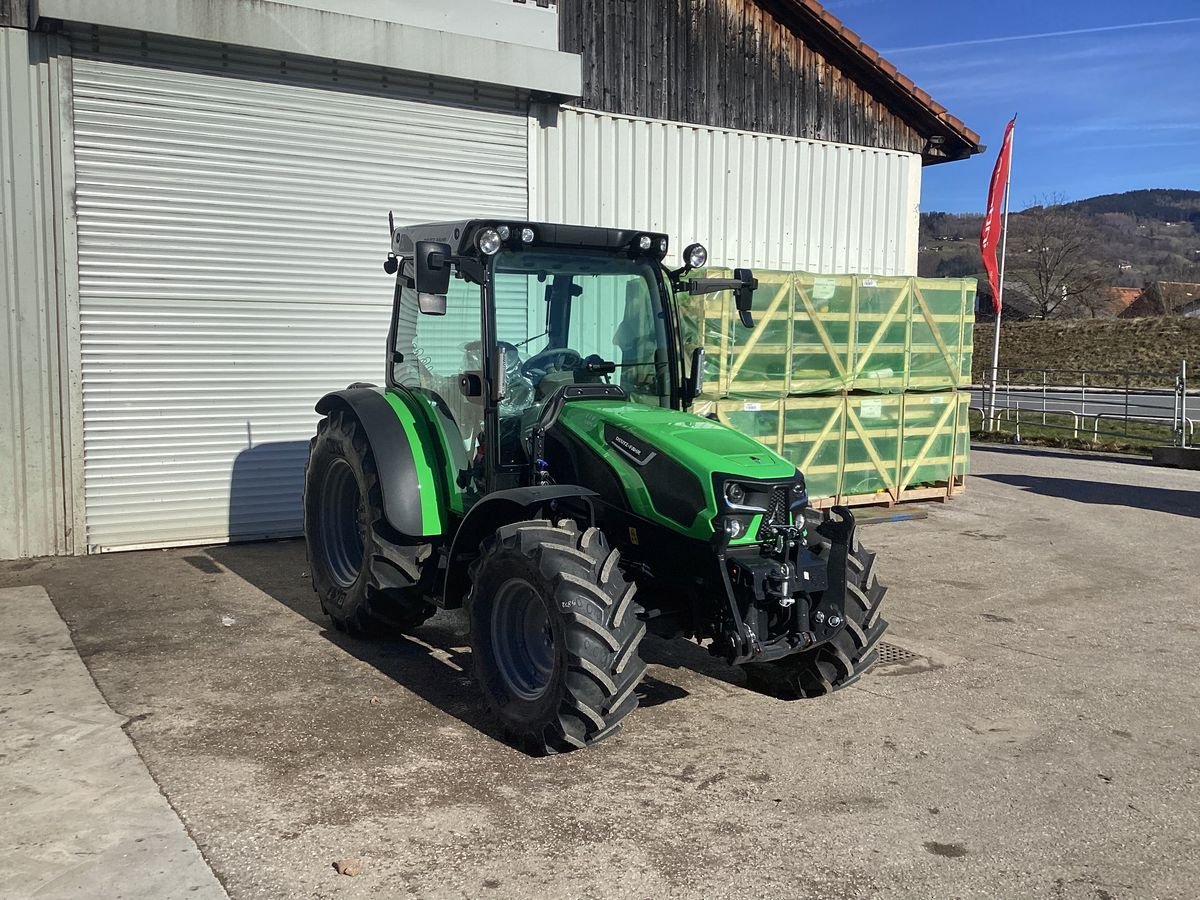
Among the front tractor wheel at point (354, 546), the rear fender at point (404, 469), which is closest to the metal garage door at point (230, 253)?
the front tractor wheel at point (354, 546)

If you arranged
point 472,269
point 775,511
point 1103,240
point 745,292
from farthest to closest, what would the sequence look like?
point 1103,240 → point 745,292 → point 472,269 → point 775,511

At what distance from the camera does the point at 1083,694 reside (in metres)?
5.95

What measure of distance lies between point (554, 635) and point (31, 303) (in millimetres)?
6342

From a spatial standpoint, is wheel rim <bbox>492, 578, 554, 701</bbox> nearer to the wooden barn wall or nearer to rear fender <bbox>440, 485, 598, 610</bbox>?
rear fender <bbox>440, 485, 598, 610</bbox>

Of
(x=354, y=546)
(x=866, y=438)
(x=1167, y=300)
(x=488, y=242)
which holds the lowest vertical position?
(x=354, y=546)

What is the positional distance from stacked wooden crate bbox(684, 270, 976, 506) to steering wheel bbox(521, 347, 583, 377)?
4493mm

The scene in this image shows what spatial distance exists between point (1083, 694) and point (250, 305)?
7.53 metres

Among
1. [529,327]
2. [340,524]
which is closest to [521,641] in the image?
[529,327]

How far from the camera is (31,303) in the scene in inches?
344

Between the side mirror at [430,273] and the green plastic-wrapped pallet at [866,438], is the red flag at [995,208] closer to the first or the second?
the green plastic-wrapped pallet at [866,438]

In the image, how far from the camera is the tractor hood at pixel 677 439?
5.01 m

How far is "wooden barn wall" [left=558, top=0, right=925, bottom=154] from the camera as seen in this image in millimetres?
11508

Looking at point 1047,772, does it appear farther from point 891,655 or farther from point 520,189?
point 520,189

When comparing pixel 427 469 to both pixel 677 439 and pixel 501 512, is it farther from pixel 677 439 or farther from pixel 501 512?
pixel 677 439
